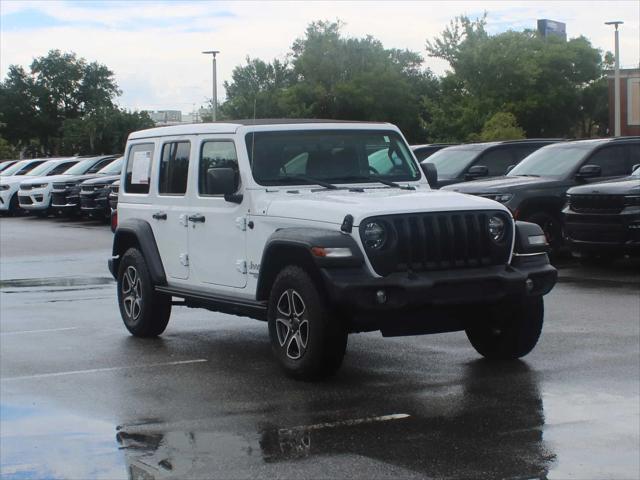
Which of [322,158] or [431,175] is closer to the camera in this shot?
[322,158]

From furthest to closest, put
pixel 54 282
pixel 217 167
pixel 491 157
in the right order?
1. pixel 491 157
2. pixel 54 282
3. pixel 217 167

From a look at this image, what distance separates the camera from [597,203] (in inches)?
626

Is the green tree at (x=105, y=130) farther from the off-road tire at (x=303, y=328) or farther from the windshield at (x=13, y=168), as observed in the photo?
the off-road tire at (x=303, y=328)

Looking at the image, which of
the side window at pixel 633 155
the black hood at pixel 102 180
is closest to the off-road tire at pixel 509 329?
the side window at pixel 633 155

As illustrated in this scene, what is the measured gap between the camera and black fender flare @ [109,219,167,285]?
433 inches

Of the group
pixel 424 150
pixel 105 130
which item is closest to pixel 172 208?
pixel 424 150

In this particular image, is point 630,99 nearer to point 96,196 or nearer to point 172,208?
point 96,196

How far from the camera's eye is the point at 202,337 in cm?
1143

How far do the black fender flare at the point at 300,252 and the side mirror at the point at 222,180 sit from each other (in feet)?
2.65

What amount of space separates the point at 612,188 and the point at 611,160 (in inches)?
105

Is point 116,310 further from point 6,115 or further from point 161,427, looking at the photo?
point 6,115

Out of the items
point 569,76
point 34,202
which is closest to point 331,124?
point 34,202

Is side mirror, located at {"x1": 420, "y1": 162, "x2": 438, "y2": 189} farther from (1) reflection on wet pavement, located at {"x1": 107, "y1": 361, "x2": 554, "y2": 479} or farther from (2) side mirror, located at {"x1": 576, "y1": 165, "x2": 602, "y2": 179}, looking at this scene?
(2) side mirror, located at {"x1": 576, "y1": 165, "x2": 602, "y2": 179}

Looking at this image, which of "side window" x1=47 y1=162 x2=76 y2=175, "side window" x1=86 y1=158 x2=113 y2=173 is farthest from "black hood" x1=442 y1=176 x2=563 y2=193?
"side window" x1=47 y1=162 x2=76 y2=175
